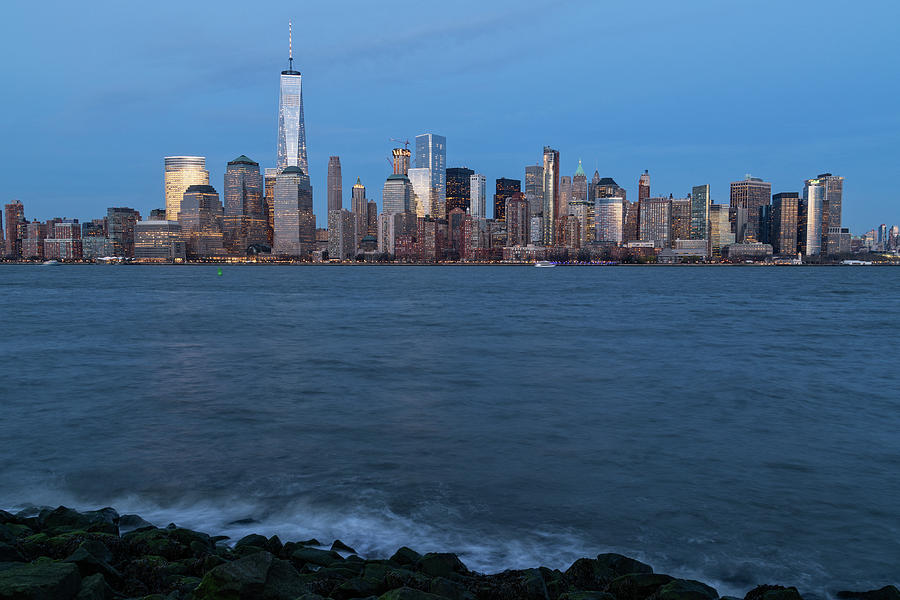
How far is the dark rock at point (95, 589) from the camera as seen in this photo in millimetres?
6023

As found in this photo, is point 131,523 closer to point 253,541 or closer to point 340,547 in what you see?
point 253,541

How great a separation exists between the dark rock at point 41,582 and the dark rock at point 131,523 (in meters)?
2.79

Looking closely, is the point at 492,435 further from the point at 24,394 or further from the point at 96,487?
the point at 24,394

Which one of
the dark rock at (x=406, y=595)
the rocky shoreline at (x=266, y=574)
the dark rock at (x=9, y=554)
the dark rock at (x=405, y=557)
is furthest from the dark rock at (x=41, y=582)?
the dark rock at (x=405, y=557)

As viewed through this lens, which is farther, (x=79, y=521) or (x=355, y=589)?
(x=79, y=521)

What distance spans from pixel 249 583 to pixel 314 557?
1.92 m

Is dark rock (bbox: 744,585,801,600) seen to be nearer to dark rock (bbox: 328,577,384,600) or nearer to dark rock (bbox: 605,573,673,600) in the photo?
dark rock (bbox: 605,573,673,600)

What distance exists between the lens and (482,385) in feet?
68.9

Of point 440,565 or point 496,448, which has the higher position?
point 440,565

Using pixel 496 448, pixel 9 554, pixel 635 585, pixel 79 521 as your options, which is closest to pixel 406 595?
pixel 635 585

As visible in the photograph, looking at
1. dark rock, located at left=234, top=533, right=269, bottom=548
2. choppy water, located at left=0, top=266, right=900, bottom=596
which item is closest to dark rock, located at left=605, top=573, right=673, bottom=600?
choppy water, located at left=0, top=266, right=900, bottom=596

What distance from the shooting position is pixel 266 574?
243 inches

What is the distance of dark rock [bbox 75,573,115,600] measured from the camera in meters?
6.02

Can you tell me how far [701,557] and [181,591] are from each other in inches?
253
